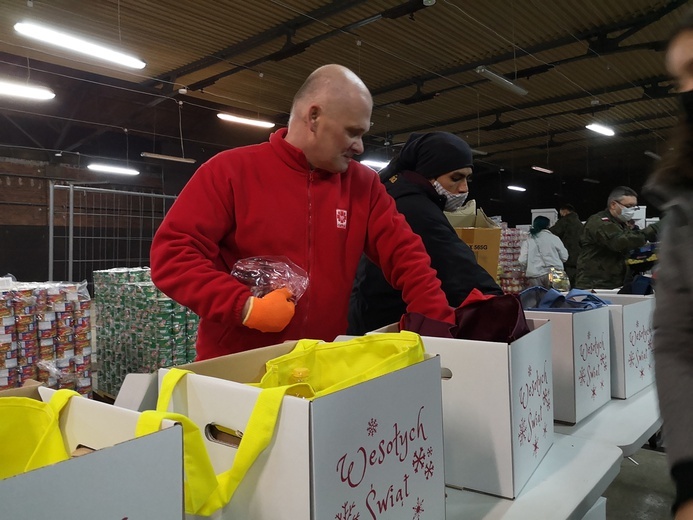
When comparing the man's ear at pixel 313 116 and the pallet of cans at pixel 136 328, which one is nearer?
the man's ear at pixel 313 116

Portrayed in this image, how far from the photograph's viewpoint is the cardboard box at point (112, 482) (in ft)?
1.25

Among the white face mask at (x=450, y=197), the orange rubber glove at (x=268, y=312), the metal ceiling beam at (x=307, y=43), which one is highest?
the metal ceiling beam at (x=307, y=43)

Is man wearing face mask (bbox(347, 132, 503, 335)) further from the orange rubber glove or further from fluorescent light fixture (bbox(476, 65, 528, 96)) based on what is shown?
fluorescent light fixture (bbox(476, 65, 528, 96))

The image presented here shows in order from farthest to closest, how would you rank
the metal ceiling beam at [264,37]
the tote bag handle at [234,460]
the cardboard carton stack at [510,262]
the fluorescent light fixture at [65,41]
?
the cardboard carton stack at [510,262]
the metal ceiling beam at [264,37]
the fluorescent light fixture at [65,41]
the tote bag handle at [234,460]

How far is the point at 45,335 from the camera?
139 inches

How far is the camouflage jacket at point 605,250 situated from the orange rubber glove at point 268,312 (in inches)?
146

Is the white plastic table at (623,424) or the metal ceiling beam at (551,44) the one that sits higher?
the metal ceiling beam at (551,44)

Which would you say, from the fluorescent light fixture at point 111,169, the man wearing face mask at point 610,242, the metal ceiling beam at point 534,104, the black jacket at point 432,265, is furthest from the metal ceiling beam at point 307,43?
the black jacket at point 432,265

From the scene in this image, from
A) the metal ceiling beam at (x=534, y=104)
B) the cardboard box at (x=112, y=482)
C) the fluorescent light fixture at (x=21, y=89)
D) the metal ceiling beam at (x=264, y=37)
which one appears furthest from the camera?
the metal ceiling beam at (x=534, y=104)

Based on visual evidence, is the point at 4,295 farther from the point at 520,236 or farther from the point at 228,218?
the point at 520,236

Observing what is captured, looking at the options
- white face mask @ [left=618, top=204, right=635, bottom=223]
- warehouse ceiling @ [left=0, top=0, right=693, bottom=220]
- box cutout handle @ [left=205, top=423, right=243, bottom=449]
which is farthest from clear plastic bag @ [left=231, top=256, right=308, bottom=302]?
warehouse ceiling @ [left=0, top=0, right=693, bottom=220]

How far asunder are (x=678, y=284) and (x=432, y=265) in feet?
3.26

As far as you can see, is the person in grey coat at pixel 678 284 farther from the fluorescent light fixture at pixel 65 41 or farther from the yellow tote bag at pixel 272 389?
the fluorescent light fixture at pixel 65 41

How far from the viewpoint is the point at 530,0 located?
21.6 feet
